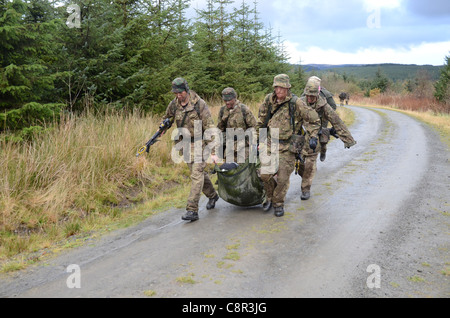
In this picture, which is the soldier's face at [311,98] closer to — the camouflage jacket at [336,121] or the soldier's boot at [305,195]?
the camouflage jacket at [336,121]

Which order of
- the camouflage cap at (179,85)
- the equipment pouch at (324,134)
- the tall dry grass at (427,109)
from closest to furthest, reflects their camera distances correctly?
1. the camouflage cap at (179,85)
2. the equipment pouch at (324,134)
3. the tall dry grass at (427,109)

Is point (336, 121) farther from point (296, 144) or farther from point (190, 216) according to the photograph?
point (190, 216)

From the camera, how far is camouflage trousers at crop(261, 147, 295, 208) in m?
5.67

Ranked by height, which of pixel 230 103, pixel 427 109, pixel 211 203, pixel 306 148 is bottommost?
pixel 211 203

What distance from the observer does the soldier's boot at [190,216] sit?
214 inches

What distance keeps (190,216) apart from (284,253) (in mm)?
1793

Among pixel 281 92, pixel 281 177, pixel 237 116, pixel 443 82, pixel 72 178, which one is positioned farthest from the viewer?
pixel 443 82

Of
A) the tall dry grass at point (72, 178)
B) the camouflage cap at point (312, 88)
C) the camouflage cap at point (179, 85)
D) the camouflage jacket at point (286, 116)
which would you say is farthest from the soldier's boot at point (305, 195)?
the camouflage cap at point (179, 85)

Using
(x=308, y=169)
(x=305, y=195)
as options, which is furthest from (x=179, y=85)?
(x=305, y=195)

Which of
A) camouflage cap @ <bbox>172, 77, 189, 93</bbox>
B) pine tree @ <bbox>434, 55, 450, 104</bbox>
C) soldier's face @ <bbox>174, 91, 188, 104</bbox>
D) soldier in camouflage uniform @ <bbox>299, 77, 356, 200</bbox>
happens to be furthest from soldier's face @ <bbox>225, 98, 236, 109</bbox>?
pine tree @ <bbox>434, 55, 450, 104</bbox>

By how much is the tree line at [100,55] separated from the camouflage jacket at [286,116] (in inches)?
171

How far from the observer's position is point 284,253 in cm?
422

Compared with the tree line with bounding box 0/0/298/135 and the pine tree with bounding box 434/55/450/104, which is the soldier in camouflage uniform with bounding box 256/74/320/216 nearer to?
the tree line with bounding box 0/0/298/135
